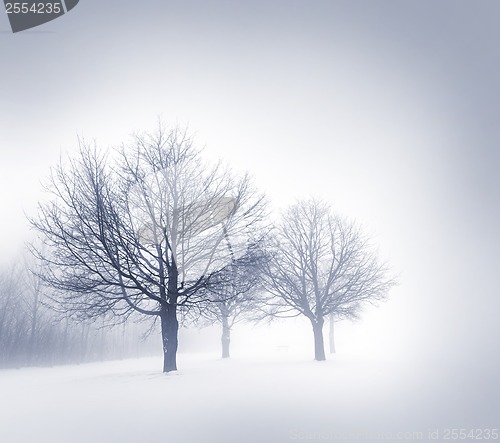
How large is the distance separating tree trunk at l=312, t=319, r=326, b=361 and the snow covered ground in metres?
9.74

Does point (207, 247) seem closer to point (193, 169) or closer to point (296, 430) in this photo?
point (193, 169)

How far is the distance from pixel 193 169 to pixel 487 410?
12.1 meters

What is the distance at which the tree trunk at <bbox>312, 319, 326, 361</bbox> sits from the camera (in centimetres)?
1871

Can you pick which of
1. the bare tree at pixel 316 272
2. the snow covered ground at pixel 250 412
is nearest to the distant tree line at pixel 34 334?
the bare tree at pixel 316 272

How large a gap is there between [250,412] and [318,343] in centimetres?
1396

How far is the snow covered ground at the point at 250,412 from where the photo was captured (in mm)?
5020

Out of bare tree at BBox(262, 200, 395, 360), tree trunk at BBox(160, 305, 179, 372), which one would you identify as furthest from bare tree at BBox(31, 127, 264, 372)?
bare tree at BBox(262, 200, 395, 360)

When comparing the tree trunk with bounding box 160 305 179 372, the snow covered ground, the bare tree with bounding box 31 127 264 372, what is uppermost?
the bare tree with bounding box 31 127 264 372

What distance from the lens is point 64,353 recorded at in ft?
91.0

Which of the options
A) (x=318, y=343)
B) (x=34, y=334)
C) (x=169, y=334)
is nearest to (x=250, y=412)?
(x=169, y=334)

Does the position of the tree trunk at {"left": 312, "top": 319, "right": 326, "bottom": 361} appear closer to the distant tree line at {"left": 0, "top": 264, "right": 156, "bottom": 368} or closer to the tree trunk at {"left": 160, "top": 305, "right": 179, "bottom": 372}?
the tree trunk at {"left": 160, "top": 305, "right": 179, "bottom": 372}

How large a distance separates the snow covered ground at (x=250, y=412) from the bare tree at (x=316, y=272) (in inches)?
407

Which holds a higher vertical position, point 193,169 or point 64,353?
point 193,169

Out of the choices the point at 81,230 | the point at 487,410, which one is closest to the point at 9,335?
the point at 81,230
